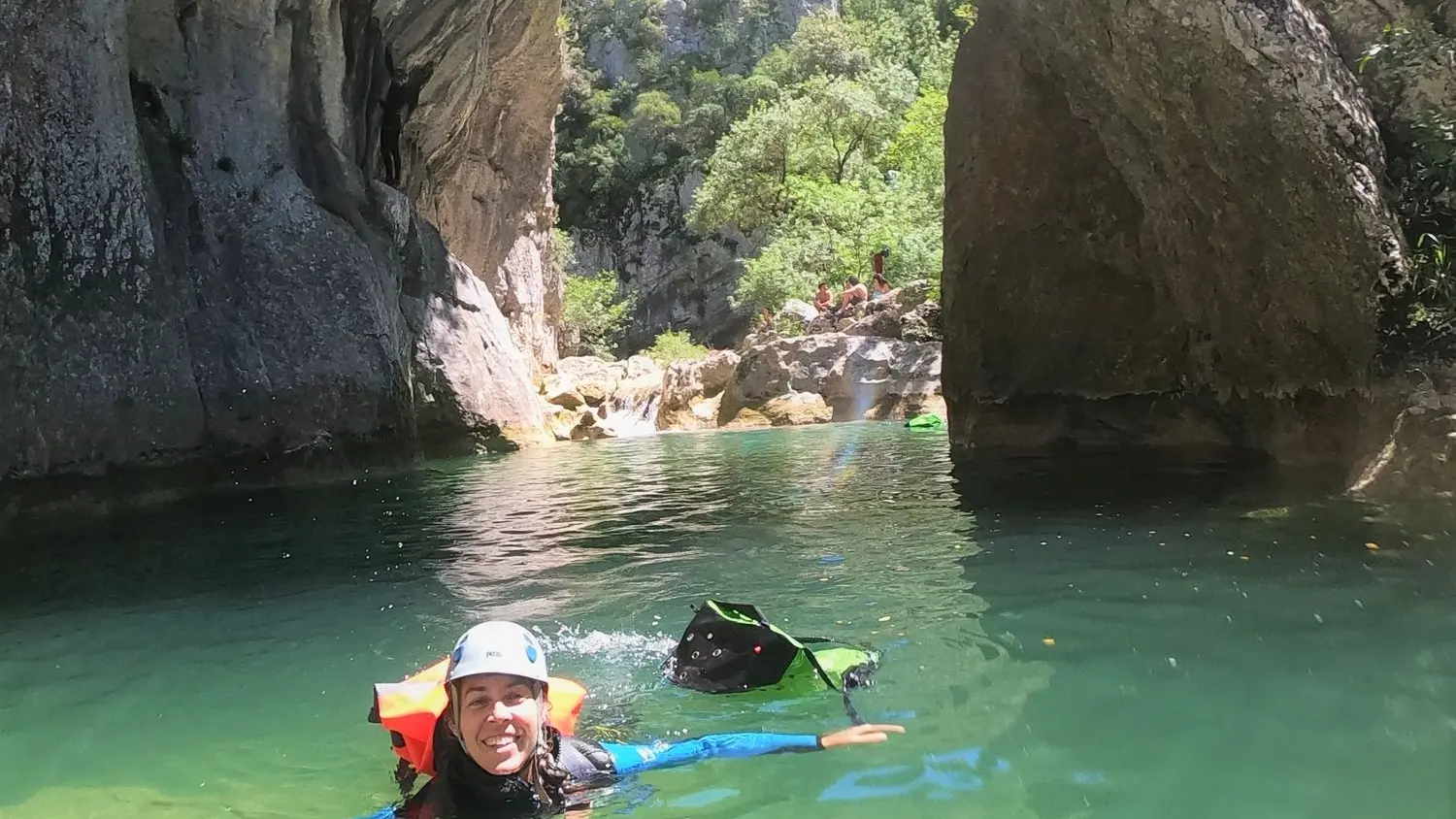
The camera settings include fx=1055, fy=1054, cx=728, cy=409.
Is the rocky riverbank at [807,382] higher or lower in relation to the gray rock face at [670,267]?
lower

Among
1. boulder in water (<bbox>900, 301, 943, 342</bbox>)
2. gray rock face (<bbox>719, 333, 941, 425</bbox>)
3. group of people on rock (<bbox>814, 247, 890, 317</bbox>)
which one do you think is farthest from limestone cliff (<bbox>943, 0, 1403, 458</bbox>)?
group of people on rock (<bbox>814, 247, 890, 317</bbox>)

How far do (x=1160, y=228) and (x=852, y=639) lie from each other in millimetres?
7241

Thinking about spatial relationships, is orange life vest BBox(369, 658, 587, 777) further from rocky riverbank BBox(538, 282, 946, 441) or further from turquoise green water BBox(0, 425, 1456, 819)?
rocky riverbank BBox(538, 282, 946, 441)

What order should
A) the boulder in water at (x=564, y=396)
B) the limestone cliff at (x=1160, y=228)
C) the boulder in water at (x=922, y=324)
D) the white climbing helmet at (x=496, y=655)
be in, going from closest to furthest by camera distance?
the white climbing helmet at (x=496, y=655) < the limestone cliff at (x=1160, y=228) < the boulder in water at (x=922, y=324) < the boulder in water at (x=564, y=396)

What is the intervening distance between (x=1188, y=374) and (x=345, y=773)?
32.6ft

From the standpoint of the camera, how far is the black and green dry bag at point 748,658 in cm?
406

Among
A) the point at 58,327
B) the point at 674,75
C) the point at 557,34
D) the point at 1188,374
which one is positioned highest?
the point at 674,75

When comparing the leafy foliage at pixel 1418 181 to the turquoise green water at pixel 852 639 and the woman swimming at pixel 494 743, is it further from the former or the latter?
the woman swimming at pixel 494 743

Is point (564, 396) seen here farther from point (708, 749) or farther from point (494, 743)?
point (494, 743)

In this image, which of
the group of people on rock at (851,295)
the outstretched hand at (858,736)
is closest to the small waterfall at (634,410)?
the group of people on rock at (851,295)

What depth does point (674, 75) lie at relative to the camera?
47.0 meters

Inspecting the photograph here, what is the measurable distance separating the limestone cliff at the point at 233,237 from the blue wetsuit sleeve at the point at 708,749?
8.15m

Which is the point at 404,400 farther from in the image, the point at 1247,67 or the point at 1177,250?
the point at 1247,67

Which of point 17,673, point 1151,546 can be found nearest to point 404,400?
point 17,673
